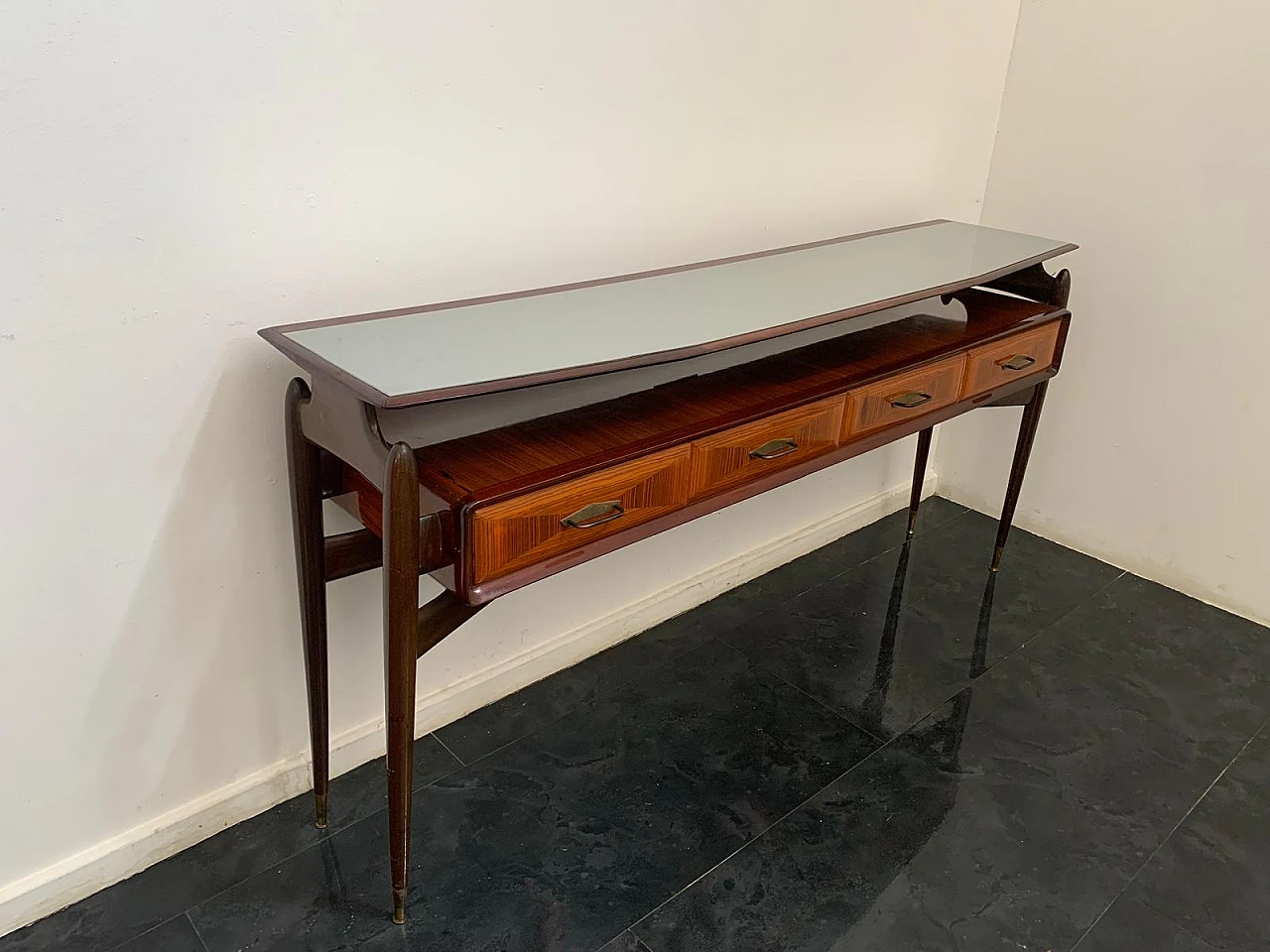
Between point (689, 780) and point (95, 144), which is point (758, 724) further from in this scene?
point (95, 144)

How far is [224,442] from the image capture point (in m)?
1.53

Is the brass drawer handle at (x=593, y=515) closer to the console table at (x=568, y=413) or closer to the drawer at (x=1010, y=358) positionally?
the console table at (x=568, y=413)

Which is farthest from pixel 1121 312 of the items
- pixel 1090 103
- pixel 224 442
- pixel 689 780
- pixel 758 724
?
pixel 224 442

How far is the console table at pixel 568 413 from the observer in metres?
1.31

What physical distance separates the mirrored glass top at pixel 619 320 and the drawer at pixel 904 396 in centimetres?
17

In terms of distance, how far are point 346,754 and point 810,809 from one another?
2.95 feet

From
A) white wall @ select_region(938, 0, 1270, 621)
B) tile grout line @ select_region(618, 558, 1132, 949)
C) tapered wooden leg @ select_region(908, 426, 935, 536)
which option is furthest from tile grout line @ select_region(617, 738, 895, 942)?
white wall @ select_region(938, 0, 1270, 621)

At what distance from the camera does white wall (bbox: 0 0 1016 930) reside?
4.26ft

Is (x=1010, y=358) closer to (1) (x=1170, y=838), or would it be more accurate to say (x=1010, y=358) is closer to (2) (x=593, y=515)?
(1) (x=1170, y=838)

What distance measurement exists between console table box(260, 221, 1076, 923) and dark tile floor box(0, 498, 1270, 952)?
189mm

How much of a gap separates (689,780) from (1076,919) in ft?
2.35

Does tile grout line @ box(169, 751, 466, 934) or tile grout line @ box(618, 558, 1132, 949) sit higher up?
tile grout line @ box(618, 558, 1132, 949)

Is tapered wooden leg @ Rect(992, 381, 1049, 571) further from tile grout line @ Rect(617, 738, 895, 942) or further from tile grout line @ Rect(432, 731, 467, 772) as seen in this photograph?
tile grout line @ Rect(432, 731, 467, 772)

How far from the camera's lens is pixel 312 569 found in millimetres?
1569
